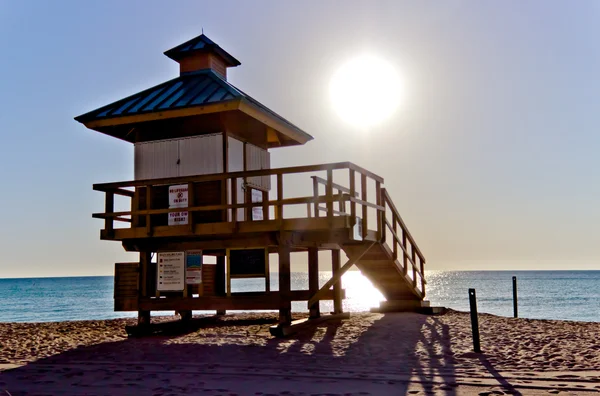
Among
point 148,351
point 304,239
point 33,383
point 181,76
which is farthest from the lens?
point 181,76

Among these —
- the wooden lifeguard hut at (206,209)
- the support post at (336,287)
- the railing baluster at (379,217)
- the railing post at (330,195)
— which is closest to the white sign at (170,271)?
the wooden lifeguard hut at (206,209)

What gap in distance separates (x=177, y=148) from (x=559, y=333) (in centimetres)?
1000

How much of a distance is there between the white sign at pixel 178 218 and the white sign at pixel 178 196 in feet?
0.79

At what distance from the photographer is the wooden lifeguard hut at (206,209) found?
47.8 ft

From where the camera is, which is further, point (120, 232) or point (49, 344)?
point (120, 232)

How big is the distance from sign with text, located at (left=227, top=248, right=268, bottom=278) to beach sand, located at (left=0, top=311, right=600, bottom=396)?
1.44 metres

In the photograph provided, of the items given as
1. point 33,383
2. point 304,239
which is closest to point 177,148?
point 304,239

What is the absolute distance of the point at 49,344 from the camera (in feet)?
Result: 47.6

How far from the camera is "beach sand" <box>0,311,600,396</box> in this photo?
28.7 ft

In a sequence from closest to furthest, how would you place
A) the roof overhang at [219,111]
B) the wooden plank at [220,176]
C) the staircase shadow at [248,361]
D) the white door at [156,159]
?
the staircase shadow at [248,361] → the wooden plank at [220,176] → the roof overhang at [219,111] → the white door at [156,159]

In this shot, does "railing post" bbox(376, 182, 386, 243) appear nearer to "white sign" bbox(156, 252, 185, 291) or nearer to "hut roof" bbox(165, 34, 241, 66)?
"white sign" bbox(156, 252, 185, 291)

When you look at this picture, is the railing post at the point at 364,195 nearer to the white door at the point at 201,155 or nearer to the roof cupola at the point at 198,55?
the white door at the point at 201,155

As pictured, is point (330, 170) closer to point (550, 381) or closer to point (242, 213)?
point (242, 213)

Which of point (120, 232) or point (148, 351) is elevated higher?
point (120, 232)
